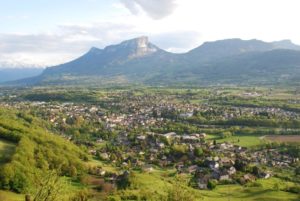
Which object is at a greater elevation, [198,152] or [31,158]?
[31,158]

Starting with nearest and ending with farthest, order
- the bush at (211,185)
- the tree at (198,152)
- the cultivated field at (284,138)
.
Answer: the bush at (211,185), the tree at (198,152), the cultivated field at (284,138)

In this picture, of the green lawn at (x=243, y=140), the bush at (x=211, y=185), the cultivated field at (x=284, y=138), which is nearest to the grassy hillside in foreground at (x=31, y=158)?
the bush at (x=211, y=185)

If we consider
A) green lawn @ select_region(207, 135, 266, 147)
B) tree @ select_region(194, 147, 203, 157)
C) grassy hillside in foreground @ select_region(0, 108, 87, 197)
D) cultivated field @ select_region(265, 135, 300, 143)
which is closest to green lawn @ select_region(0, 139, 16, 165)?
grassy hillside in foreground @ select_region(0, 108, 87, 197)

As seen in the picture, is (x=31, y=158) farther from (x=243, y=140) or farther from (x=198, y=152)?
(x=243, y=140)

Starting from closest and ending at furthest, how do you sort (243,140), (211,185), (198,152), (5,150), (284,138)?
1. (5,150)
2. (211,185)
3. (198,152)
4. (284,138)
5. (243,140)

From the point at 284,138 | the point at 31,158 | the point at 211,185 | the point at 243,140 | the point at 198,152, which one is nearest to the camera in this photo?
the point at 31,158

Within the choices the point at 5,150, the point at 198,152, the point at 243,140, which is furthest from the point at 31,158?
the point at 243,140

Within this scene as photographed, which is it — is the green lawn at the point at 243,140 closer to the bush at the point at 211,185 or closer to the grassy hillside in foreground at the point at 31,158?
the bush at the point at 211,185

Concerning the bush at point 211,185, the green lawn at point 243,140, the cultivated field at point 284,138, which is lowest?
the bush at point 211,185

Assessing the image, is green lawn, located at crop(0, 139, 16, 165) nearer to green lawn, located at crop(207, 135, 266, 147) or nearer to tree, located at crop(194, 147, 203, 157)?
tree, located at crop(194, 147, 203, 157)
